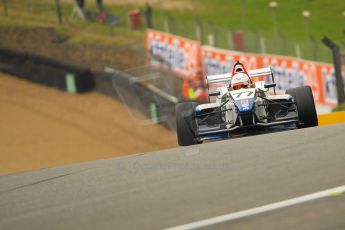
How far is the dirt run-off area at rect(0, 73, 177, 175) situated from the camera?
24.5 m

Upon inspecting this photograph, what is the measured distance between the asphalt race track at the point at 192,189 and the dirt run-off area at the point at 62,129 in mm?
12685

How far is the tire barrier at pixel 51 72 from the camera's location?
29438 millimetres

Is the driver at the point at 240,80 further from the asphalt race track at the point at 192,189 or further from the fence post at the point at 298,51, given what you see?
the fence post at the point at 298,51

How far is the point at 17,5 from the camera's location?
40875mm

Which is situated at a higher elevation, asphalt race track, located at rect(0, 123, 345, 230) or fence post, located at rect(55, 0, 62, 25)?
fence post, located at rect(55, 0, 62, 25)

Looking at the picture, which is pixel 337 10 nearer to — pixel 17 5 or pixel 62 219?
pixel 17 5

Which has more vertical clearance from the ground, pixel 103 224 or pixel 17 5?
pixel 17 5

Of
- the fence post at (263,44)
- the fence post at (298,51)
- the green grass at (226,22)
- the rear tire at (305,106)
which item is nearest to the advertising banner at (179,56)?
Answer: the green grass at (226,22)

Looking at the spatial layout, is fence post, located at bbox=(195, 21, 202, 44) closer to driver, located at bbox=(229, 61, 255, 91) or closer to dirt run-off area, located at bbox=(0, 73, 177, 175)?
dirt run-off area, located at bbox=(0, 73, 177, 175)

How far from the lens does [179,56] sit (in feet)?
105

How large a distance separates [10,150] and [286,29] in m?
23.4

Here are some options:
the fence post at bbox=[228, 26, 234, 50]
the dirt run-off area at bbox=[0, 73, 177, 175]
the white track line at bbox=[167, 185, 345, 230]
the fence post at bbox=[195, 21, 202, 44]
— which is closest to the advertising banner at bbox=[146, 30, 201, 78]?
the fence post at bbox=[195, 21, 202, 44]

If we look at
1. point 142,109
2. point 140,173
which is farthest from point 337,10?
point 140,173

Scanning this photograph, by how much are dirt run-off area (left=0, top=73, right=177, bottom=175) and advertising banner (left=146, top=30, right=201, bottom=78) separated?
310 centimetres
